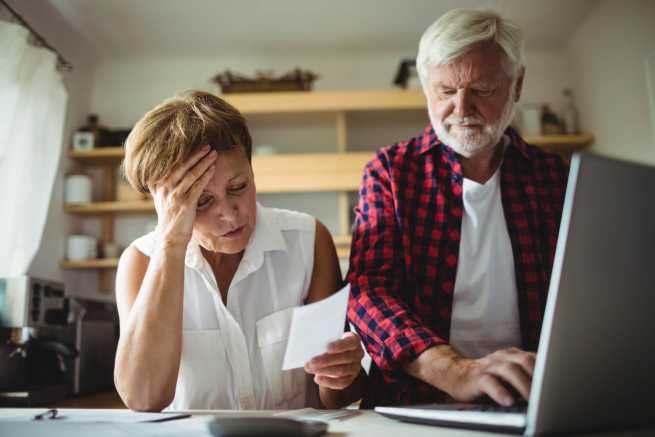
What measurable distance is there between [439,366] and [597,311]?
378 millimetres

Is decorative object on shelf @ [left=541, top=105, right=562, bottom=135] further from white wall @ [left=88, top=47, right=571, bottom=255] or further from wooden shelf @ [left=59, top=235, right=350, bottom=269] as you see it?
wooden shelf @ [left=59, top=235, right=350, bottom=269]

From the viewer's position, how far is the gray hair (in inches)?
45.6

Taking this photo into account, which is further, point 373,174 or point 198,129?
point 373,174

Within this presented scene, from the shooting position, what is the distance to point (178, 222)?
104 cm

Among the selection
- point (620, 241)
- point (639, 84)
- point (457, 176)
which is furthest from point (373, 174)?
point (639, 84)

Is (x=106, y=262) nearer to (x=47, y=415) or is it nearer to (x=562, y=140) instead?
(x=47, y=415)

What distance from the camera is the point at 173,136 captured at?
3.38 ft

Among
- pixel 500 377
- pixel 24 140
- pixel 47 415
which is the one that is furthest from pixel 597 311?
pixel 24 140

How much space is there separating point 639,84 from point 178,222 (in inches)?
101

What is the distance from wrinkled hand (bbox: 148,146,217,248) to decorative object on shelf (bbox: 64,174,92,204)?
2.42 metres

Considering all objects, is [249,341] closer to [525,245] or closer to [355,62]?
[525,245]

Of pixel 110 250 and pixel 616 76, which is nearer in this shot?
pixel 616 76

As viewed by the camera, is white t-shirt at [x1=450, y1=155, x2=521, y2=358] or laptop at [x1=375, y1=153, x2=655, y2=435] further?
white t-shirt at [x1=450, y1=155, x2=521, y2=358]

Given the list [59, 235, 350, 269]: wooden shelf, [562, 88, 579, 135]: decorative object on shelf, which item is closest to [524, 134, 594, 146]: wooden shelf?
[562, 88, 579, 135]: decorative object on shelf
